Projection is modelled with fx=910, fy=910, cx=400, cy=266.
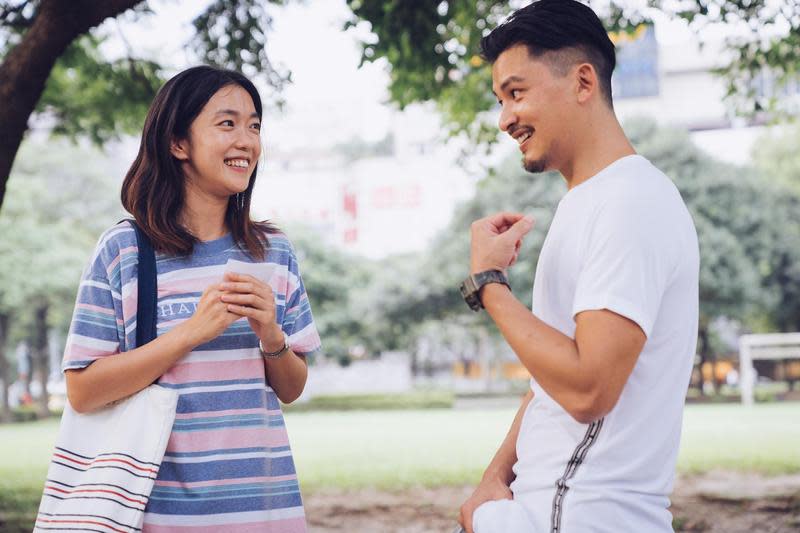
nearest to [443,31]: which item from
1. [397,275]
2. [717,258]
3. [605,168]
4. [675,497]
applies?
[675,497]

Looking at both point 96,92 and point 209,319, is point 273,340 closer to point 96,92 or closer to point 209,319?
point 209,319

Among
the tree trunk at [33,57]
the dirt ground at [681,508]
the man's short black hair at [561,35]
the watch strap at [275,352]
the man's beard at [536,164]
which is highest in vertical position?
the tree trunk at [33,57]

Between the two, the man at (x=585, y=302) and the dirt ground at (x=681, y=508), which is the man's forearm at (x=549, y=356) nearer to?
the man at (x=585, y=302)

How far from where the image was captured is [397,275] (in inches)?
1289

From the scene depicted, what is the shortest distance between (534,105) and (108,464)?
1164mm

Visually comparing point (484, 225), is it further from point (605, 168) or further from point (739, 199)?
point (739, 199)

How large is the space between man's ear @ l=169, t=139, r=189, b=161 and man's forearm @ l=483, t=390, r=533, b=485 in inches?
41.2

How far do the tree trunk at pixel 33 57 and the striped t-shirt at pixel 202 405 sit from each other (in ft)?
11.8

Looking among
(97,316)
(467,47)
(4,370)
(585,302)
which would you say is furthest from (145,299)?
(4,370)

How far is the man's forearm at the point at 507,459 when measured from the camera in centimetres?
195

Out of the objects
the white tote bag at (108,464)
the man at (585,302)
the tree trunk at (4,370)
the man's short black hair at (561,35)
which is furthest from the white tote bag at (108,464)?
the tree trunk at (4,370)

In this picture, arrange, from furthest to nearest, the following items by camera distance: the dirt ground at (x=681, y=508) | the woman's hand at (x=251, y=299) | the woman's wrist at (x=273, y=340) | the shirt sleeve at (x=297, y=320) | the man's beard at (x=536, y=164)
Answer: the dirt ground at (x=681, y=508)
the shirt sleeve at (x=297, y=320)
the woman's wrist at (x=273, y=340)
the woman's hand at (x=251, y=299)
the man's beard at (x=536, y=164)

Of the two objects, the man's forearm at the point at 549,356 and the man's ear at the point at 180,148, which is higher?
the man's ear at the point at 180,148

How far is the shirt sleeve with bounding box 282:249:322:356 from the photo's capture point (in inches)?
93.0
